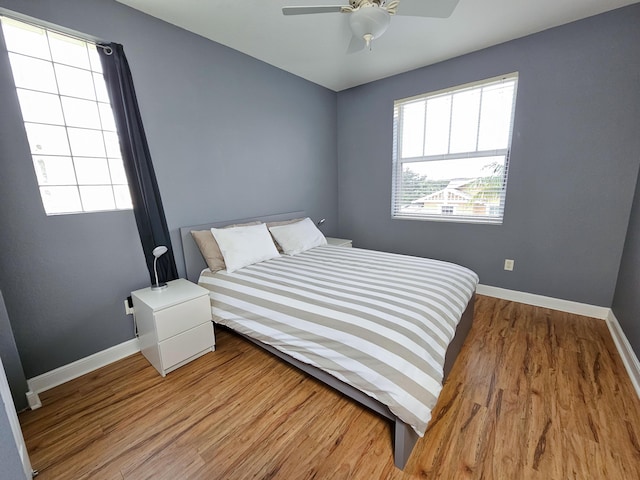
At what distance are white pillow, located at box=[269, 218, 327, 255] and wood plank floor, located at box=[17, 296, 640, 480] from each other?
1185mm

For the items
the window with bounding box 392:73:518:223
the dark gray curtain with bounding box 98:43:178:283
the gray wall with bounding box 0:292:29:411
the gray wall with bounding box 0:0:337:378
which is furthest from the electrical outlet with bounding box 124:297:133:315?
the window with bounding box 392:73:518:223

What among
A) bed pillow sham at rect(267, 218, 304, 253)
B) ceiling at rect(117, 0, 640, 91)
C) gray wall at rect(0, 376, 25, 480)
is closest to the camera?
gray wall at rect(0, 376, 25, 480)

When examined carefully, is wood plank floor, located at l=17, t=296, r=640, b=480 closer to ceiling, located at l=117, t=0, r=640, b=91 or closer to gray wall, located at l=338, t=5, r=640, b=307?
gray wall, located at l=338, t=5, r=640, b=307

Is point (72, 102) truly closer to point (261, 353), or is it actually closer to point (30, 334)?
point (30, 334)

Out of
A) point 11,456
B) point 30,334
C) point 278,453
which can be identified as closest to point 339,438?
A: point 278,453

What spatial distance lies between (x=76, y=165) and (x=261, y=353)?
1922 mm

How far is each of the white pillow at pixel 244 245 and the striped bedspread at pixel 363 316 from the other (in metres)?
0.09

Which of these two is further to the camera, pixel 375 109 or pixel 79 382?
pixel 375 109

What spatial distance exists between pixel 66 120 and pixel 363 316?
7.77 feet

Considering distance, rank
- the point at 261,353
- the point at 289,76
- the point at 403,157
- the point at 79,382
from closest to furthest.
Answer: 1. the point at 79,382
2. the point at 261,353
3. the point at 289,76
4. the point at 403,157

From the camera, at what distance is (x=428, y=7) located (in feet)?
5.41

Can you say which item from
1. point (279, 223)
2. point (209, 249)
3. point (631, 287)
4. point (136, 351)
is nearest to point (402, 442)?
point (209, 249)

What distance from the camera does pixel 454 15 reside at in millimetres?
2139

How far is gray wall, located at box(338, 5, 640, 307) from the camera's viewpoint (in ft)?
7.25
